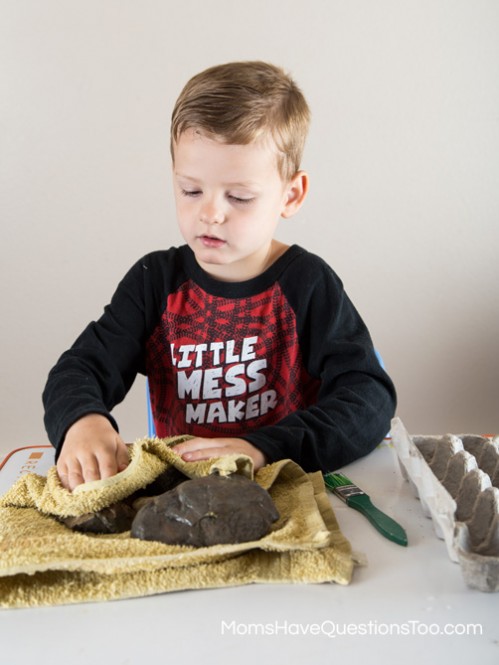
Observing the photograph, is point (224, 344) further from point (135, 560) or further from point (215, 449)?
point (135, 560)

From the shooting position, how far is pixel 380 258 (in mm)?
2158

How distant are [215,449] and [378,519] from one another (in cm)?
18

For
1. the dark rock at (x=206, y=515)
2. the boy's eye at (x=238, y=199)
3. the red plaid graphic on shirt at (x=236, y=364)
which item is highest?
the boy's eye at (x=238, y=199)

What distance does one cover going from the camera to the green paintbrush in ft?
2.30

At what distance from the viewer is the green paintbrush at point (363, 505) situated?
70 cm

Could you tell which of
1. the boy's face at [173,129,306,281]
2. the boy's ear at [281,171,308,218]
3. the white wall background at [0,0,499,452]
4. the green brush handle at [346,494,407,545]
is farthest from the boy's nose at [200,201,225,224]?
the white wall background at [0,0,499,452]

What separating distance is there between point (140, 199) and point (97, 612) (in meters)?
1.57

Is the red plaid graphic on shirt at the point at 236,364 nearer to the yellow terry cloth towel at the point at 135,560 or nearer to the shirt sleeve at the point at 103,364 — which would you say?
the shirt sleeve at the point at 103,364

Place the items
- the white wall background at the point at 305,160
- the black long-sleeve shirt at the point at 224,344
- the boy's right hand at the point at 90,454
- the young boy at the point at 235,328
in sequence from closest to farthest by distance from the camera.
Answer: the boy's right hand at the point at 90,454 < the young boy at the point at 235,328 < the black long-sleeve shirt at the point at 224,344 < the white wall background at the point at 305,160

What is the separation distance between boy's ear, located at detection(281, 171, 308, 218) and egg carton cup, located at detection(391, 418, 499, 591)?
1.27 ft

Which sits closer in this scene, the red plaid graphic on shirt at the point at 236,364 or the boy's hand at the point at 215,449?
the boy's hand at the point at 215,449

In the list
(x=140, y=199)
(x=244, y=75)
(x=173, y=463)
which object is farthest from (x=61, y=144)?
(x=173, y=463)

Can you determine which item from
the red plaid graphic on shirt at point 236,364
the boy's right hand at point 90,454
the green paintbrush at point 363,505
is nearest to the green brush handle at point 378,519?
the green paintbrush at point 363,505

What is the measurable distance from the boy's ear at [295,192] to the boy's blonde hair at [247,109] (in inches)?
0.6
